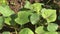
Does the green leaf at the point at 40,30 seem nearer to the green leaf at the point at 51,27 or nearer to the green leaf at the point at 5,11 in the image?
the green leaf at the point at 51,27

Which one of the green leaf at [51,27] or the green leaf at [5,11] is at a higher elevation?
the green leaf at [5,11]

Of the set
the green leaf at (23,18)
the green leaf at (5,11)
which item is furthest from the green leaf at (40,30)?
the green leaf at (5,11)

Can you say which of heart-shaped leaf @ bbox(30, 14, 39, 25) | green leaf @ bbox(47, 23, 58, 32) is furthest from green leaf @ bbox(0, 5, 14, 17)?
green leaf @ bbox(47, 23, 58, 32)

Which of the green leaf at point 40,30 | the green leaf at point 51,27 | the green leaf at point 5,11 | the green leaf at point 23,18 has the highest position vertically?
the green leaf at point 5,11

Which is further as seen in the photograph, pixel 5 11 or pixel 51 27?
pixel 5 11

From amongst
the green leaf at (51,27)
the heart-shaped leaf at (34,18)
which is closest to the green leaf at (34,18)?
the heart-shaped leaf at (34,18)

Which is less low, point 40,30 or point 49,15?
point 49,15

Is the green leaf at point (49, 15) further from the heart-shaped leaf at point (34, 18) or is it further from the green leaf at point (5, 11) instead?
the green leaf at point (5, 11)

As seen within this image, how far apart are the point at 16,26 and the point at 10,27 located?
9cm

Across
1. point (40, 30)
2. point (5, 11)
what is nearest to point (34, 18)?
point (40, 30)

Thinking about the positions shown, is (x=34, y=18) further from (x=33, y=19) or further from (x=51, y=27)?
(x=51, y=27)

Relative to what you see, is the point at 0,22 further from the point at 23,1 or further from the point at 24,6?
the point at 23,1

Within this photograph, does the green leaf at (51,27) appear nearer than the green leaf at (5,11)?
Yes

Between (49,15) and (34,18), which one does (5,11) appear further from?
(49,15)
